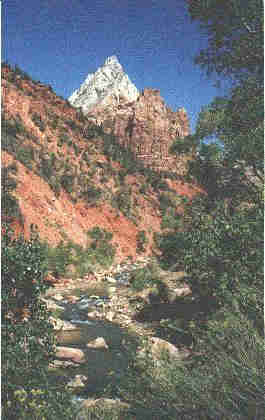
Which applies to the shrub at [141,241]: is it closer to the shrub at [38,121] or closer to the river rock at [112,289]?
the shrub at [38,121]

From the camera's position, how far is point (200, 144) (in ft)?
26.6

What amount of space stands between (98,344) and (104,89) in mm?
61704

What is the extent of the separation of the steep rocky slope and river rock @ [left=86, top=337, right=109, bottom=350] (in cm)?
1027

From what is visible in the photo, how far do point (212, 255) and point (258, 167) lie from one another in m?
1.63

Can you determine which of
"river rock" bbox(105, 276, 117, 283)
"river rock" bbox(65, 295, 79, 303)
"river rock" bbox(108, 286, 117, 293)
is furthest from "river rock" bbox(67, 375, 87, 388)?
"river rock" bbox(105, 276, 117, 283)

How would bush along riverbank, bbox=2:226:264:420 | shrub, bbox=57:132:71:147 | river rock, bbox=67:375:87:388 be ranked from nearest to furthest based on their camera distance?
bush along riverbank, bbox=2:226:264:420
river rock, bbox=67:375:87:388
shrub, bbox=57:132:71:147

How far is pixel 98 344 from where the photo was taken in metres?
7.75

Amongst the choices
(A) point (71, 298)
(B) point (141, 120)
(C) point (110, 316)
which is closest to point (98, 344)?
(C) point (110, 316)

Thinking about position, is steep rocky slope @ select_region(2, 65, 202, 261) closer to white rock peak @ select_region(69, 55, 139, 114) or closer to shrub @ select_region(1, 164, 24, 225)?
shrub @ select_region(1, 164, 24, 225)

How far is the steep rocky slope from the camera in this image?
21.2m

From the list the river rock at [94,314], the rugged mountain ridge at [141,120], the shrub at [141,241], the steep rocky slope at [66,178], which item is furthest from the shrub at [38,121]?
the rugged mountain ridge at [141,120]

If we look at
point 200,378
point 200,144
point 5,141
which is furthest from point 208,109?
point 5,141

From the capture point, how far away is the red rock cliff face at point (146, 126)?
54.3m

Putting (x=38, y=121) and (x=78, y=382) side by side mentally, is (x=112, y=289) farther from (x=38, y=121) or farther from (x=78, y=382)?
(x=38, y=121)
